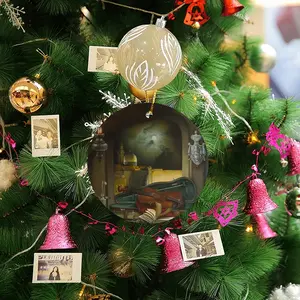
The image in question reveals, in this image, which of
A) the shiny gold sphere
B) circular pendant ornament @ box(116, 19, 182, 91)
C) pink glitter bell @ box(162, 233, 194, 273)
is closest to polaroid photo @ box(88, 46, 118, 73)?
circular pendant ornament @ box(116, 19, 182, 91)

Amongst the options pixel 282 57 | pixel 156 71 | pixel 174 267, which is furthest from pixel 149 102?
pixel 282 57

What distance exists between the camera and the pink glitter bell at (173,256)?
0.97 metres

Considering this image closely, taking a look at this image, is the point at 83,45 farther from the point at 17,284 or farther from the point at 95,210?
the point at 17,284

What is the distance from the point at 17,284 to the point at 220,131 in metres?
0.51

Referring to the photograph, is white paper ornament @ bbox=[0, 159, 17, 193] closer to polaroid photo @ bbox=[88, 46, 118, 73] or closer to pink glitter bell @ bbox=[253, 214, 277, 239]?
polaroid photo @ bbox=[88, 46, 118, 73]

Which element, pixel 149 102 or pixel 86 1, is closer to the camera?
pixel 149 102

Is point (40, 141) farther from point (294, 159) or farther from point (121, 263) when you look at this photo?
point (294, 159)

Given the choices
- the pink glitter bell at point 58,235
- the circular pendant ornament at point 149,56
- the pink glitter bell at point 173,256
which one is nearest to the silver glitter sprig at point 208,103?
the circular pendant ornament at point 149,56

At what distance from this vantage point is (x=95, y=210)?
1.04 meters

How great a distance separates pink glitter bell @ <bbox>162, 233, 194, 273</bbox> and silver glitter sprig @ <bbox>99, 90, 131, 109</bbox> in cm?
27

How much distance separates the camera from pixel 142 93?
37.7 inches

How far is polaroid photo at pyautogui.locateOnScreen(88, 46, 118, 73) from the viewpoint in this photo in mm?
984

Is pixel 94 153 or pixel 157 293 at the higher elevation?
pixel 94 153

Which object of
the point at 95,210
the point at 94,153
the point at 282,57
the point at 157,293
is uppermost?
the point at 282,57
